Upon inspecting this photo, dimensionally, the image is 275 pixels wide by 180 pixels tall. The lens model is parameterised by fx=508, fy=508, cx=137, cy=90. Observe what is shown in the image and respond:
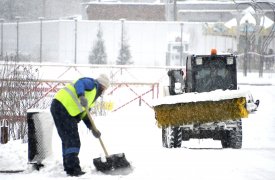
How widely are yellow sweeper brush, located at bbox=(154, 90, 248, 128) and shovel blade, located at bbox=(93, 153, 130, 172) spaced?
2.00 meters

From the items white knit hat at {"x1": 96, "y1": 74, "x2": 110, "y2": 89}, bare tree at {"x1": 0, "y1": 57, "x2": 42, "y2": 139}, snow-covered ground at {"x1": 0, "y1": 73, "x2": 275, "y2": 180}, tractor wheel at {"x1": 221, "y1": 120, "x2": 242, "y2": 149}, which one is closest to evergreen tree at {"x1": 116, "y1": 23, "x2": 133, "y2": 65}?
bare tree at {"x1": 0, "y1": 57, "x2": 42, "y2": 139}

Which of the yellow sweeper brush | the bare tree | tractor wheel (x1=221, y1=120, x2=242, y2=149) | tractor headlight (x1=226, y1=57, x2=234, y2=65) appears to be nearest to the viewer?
the yellow sweeper brush

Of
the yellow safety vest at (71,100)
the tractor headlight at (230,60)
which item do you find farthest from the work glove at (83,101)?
the tractor headlight at (230,60)

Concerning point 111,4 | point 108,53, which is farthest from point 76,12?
point 108,53

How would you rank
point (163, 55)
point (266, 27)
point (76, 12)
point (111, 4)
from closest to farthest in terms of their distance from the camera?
point (266, 27) < point (163, 55) < point (111, 4) < point (76, 12)

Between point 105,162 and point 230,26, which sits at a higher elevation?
point 230,26

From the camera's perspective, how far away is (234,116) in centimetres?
906

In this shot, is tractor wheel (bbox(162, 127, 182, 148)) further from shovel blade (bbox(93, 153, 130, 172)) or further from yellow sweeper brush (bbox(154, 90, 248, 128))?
shovel blade (bbox(93, 153, 130, 172))

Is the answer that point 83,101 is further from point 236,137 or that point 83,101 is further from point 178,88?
point 236,137

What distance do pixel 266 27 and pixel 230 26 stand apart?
14.0 feet

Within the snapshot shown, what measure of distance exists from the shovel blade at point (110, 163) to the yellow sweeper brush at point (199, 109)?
200 cm

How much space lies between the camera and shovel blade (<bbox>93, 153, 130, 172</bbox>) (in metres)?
7.23

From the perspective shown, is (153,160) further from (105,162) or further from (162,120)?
(162,120)

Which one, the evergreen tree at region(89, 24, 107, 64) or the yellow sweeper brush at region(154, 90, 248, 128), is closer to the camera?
the yellow sweeper brush at region(154, 90, 248, 128)
